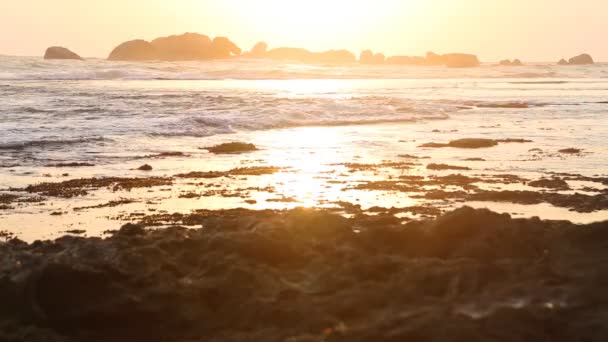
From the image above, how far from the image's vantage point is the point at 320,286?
8117 mm

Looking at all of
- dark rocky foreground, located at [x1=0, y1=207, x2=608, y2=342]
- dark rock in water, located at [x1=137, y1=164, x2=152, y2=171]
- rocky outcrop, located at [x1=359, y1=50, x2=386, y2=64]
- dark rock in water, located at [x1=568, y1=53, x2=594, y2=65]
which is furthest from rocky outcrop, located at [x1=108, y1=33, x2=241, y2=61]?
dark rocky foreground, located at [x1=0, y1=207, x2=608, y2=342]

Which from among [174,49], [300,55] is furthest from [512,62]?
[174,49]

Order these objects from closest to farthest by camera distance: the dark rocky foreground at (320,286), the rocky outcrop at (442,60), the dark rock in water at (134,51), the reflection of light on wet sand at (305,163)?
the dark rocky foreground at (320,286) < the reflection of light on wet sand at (305,163) < the dark rock in water at (134,51) < the rocky outcrop at (442,60)

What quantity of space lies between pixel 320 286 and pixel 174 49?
144690 millimetres

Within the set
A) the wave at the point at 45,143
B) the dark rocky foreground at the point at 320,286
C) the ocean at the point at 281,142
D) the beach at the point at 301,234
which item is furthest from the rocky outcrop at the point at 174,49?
the dark rocky foreground at the point at 320,286

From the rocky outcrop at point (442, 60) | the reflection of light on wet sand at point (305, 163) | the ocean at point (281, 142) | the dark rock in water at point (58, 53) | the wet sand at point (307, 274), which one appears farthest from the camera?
the rocky outcrop at point (442, 60)

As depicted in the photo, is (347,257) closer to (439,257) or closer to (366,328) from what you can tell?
(439,257)

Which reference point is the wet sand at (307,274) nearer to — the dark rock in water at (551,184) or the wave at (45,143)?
the dark rock in water at (551,184)

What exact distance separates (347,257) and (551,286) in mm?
2280

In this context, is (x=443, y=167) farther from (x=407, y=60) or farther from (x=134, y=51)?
(x=407, y=60)

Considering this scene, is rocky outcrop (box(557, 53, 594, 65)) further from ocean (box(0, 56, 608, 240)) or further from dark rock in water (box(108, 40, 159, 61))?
ocean (box(0, 56, 608, 240))

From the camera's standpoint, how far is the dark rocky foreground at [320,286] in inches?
279

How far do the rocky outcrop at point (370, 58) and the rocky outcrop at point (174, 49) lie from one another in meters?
47.4

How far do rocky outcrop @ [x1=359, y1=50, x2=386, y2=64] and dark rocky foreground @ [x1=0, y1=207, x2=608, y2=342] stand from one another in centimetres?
18101
